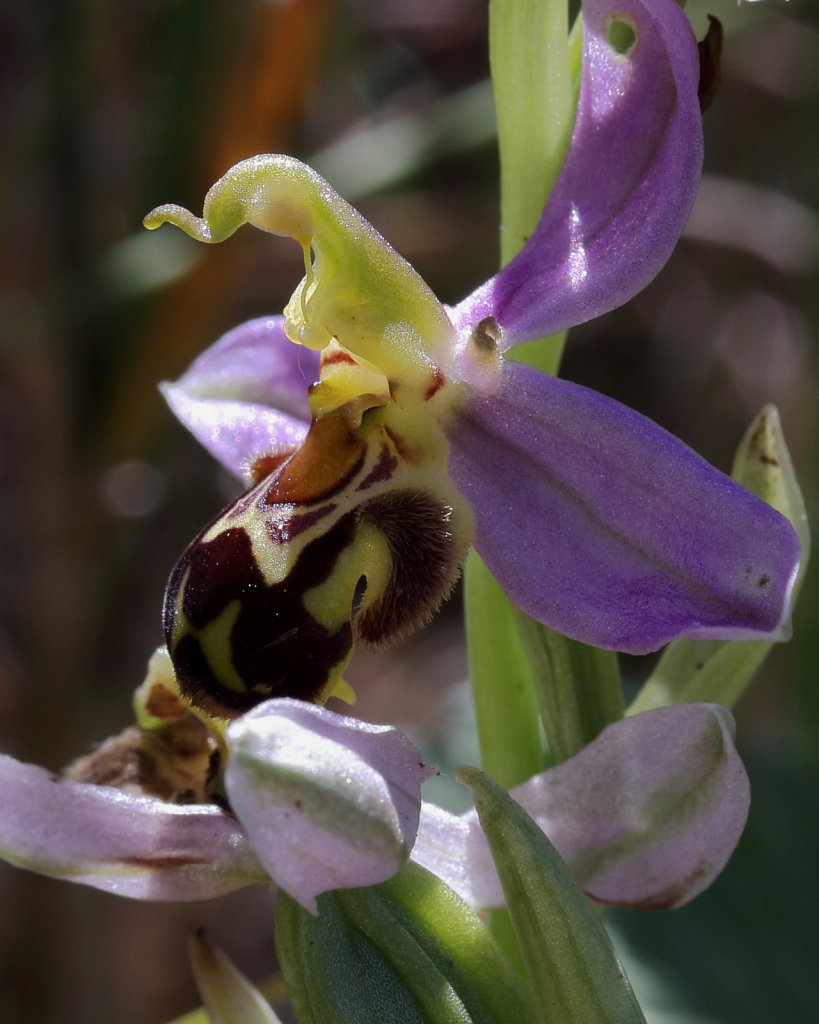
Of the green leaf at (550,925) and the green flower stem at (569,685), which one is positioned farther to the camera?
the green flower stem at (569,685)

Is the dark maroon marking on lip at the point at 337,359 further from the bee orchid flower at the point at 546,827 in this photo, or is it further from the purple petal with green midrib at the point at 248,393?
the bee orchid flower at the point at 546,827

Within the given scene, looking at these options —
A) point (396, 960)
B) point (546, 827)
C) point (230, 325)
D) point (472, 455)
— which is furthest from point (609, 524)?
point (230, 325)

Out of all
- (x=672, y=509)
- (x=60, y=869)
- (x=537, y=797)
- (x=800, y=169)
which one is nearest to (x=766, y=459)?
(x=672, y=509)

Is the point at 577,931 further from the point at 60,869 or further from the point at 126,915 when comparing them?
the point at 126,915

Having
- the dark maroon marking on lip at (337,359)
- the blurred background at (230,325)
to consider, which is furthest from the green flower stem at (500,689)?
the blurred background at (230,325)

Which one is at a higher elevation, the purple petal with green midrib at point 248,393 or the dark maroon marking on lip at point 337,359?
the dark maroon marking on lip at point 337,359

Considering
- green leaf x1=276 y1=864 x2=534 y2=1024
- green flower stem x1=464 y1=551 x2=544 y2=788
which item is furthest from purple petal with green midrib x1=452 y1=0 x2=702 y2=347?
green leaf x1=276 y1=864 x2=534 y2=1024
